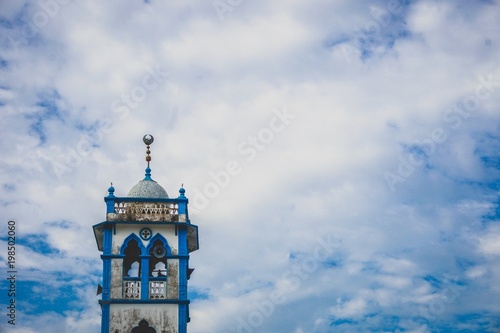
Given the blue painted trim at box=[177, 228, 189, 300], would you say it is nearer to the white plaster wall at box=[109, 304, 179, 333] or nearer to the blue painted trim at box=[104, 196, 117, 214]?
the white plaster wall at box=[109, 304, 179, 333]

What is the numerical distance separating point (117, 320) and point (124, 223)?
369 centimetres

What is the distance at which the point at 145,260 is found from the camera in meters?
27.9

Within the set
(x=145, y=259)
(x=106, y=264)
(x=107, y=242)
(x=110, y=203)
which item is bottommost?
(x=106, y=264)

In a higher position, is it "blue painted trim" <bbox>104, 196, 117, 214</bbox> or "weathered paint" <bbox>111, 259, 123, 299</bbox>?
"blue painted trim" <bbox>104, 196, 117, 214</bbox>

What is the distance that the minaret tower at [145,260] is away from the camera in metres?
27.0

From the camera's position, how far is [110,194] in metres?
28.7

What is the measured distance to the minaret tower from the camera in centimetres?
2695

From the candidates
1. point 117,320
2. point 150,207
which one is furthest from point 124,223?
point 117,320

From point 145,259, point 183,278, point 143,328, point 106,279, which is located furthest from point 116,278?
point 183,278

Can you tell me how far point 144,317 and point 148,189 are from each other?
522cm

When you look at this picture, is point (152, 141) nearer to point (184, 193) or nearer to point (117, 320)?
point (184, 193)

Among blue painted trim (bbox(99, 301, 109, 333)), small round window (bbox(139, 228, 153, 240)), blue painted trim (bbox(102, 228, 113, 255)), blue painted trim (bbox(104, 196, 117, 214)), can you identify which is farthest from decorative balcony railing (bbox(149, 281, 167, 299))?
blue painted trim (bbox(104, 196, 117, 214))

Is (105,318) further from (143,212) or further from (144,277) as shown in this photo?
(143,212)

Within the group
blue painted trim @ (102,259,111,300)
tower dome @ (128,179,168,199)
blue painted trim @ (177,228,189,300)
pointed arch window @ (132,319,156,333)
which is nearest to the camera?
pointed arch window @ (132,319,156,333)
